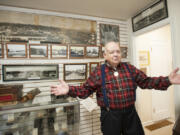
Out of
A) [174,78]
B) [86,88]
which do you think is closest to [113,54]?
[86,88]

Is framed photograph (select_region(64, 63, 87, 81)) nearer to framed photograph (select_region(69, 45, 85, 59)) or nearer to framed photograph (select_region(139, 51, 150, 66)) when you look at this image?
framed photograph (select_region(69, 45, 85, 59))

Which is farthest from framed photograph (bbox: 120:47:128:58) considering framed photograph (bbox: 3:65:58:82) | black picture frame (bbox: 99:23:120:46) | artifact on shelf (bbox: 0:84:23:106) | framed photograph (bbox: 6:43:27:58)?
artifact on shelf (bbox: 0:84:23:106)

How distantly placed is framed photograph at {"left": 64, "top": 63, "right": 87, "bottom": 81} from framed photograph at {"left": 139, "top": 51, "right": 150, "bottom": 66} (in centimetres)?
170

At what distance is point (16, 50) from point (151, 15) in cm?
262

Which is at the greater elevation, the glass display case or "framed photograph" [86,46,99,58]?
"framed photograph" [86,46,99,58]

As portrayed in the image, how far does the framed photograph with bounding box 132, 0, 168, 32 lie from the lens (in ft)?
5.49

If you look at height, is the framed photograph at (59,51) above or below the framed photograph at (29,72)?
above

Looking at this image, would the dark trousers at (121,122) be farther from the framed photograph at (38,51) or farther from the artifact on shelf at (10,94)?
the framed photograph at (38,51)

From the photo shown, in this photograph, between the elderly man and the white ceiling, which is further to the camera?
the white ceiling

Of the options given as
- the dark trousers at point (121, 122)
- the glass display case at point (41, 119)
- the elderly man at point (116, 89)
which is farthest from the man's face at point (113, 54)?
the glass display case at point (41, 119)

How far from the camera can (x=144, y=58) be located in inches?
112

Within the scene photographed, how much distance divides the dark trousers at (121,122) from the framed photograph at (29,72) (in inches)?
48.7

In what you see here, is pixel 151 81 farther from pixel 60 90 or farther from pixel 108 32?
pixel 108 32

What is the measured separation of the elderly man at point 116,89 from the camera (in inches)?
48.9
